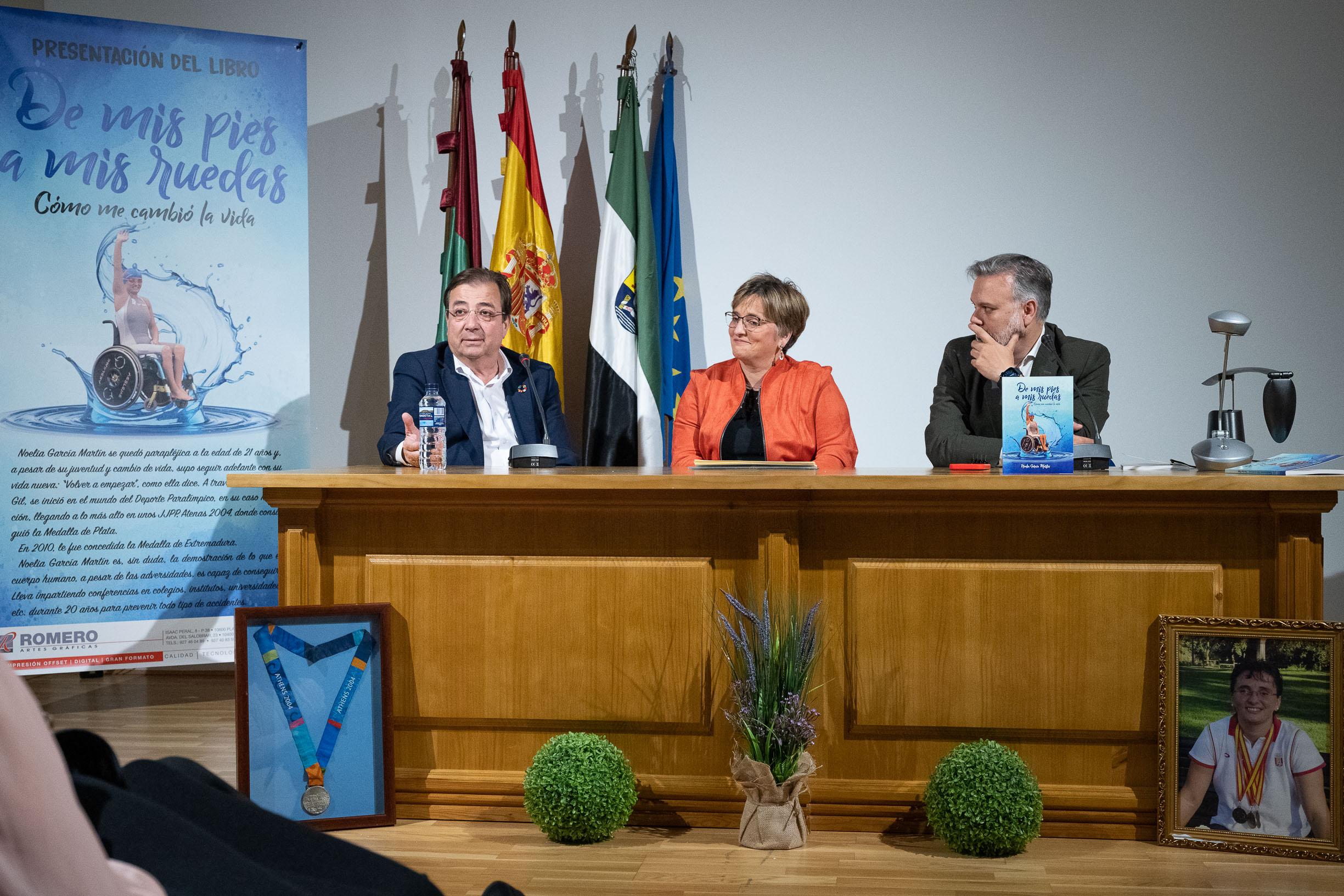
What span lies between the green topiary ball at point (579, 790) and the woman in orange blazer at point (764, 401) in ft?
3.31

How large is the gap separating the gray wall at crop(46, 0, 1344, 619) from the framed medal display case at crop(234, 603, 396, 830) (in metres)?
1.89

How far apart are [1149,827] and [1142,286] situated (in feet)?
7.44

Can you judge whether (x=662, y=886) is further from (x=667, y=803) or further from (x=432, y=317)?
(x=432, y=317)

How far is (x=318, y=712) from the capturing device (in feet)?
7.83

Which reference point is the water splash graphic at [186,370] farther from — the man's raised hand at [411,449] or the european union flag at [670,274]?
the european union flag at [670,274]

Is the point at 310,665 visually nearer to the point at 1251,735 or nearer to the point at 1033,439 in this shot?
the point at 1033,439

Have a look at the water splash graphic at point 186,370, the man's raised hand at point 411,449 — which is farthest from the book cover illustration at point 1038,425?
the water splash graphic at point 186,370

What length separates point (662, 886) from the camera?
82.3 inches

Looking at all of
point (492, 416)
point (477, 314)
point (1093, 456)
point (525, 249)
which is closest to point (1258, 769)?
point (1093, 456)

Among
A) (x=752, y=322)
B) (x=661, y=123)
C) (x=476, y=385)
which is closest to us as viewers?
(x=752, y=322)

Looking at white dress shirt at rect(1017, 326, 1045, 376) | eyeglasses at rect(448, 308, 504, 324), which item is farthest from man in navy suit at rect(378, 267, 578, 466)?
white dress shirt at rect(1017, 326, 1045, 376)

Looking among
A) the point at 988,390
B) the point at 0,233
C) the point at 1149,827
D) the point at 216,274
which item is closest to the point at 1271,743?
the point at 1149,827

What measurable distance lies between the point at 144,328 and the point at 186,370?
0.18 meters

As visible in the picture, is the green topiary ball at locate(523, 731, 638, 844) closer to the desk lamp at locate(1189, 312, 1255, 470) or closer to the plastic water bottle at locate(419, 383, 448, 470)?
the plastic water bottle at locate(419, 383, 448, 470)
